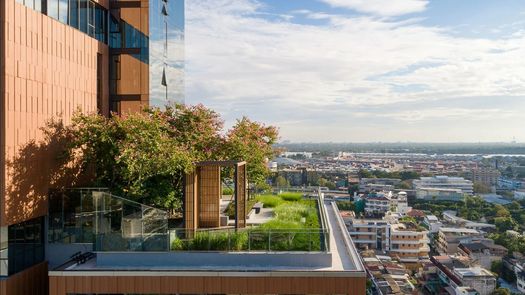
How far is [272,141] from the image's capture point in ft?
78.0

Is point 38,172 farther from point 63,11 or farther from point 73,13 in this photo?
point 73,13

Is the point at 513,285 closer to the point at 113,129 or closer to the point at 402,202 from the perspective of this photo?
the point at 402,202

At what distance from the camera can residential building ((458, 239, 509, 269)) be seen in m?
69.7

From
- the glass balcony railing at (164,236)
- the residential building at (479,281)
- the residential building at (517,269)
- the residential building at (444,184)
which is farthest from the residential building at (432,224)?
the glass balcony railing at (164,236)

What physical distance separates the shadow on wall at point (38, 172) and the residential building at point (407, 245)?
224 feet

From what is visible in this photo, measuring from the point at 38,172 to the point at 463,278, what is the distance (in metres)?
52.8

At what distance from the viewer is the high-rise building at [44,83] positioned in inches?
489

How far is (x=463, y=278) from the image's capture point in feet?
183

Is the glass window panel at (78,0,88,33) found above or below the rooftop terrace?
above

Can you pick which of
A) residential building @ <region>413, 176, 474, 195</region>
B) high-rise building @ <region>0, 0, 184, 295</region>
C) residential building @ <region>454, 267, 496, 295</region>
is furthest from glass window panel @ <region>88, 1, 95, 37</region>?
residential building @ <region>413, 176, 474, 195</region>

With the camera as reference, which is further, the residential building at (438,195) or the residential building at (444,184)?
the residential building at (444,184)

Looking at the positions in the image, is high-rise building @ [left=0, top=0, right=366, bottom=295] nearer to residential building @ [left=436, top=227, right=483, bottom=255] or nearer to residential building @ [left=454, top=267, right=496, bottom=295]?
residential building @ [left=454, top=267, right=496, bottom=295]

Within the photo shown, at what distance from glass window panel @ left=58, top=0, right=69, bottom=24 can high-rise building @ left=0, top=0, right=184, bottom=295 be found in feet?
0.10

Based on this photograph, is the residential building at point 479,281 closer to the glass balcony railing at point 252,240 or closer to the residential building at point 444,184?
the glass balcony railing at point 252,240
